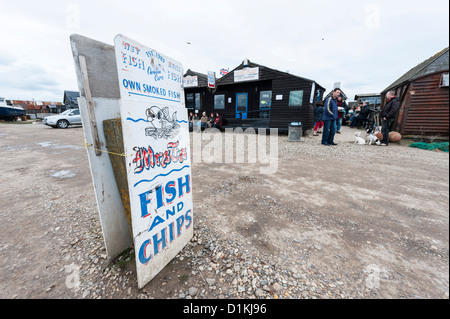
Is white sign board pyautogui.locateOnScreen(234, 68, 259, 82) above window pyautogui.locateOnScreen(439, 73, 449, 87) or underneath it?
above

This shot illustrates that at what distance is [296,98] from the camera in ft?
33.2

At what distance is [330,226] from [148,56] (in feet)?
9.01

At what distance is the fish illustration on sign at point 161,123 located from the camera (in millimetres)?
1529

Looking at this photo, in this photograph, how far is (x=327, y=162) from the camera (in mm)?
5137

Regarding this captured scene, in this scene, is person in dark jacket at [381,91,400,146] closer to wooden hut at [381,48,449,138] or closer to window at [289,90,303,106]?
wooden hut at [381,48,449,138]

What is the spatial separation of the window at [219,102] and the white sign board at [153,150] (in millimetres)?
11915

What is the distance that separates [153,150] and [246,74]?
11.0m

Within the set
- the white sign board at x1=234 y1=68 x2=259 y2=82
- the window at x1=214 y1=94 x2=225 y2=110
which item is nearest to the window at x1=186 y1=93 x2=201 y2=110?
the window at x1=214 y1=94 x2=225 y2=110

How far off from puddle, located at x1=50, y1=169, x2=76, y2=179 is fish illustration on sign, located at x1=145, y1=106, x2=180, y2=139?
13.3ft

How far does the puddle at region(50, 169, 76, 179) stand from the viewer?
4.28m

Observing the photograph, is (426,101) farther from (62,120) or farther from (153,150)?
(62,120)
